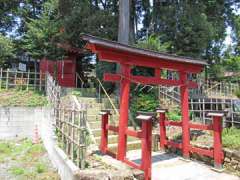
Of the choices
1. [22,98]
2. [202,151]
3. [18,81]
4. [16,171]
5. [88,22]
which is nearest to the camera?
[16,171]

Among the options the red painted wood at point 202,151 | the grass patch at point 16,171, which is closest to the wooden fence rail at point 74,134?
the grass patch at point 16,171

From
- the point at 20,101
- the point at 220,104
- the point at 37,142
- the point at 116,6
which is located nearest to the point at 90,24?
the point at 116,6

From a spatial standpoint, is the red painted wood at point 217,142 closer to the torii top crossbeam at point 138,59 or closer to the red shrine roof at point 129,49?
the torii top crossbeam at point 138,59

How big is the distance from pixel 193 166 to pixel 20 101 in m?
8.34

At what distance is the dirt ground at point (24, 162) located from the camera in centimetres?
651

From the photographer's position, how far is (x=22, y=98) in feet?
40.9

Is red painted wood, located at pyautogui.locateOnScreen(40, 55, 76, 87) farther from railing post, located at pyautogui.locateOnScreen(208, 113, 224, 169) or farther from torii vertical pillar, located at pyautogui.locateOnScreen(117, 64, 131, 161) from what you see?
railing post, located at pyautogui.locateOnScreen(208, 113, 224, 169)

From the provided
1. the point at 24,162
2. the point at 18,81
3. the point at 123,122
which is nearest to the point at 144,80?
the point at 123,122

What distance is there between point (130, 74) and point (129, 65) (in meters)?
0.24

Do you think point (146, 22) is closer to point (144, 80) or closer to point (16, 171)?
point (144, 80)

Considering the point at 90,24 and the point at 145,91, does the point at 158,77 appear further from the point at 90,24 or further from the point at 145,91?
the point at 90,24

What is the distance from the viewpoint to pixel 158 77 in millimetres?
7496

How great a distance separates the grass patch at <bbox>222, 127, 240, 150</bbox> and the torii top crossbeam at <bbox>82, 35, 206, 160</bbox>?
113 centimetres

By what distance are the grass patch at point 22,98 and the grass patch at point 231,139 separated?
750 cm
